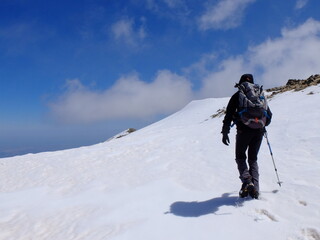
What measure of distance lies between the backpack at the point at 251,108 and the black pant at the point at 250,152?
0.79 feet

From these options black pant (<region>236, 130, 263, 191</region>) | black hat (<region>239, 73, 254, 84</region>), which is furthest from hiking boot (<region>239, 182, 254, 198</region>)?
black hat (<region>239, 73, 254, 84</region>)

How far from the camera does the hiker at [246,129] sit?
6.08 meters

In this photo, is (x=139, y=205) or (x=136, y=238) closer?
(x=136, y=238)

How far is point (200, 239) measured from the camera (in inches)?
187

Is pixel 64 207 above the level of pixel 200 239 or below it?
above

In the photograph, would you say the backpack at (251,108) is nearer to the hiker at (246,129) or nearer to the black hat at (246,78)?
the hiker at (246,129)

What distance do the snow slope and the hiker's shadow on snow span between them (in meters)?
0.02

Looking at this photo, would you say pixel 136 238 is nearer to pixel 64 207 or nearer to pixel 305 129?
pixel 64 207

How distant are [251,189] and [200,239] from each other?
1888 millimetres

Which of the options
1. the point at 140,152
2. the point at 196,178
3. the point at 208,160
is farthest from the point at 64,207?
the point at 140,152

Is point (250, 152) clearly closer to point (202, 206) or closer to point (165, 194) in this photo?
point (202, 206)

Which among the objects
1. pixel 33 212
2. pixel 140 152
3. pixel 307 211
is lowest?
pixel 307 211

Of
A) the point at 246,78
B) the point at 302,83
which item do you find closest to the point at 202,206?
the point at 246,78

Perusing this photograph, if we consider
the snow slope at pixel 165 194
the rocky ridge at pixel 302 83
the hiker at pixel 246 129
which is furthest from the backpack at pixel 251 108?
the rocky ridge at pixel 302 83
